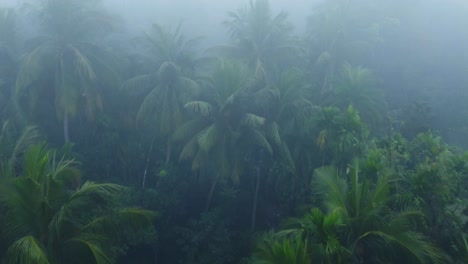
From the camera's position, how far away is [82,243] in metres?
7.30

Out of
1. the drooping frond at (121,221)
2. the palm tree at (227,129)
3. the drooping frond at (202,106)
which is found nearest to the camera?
the drooping frond at (121,221)

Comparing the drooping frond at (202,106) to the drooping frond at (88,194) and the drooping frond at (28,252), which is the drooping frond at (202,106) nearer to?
the drooping frond at (88,194)

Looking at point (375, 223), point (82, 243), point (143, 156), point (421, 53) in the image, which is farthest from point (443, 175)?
point (421, 53)

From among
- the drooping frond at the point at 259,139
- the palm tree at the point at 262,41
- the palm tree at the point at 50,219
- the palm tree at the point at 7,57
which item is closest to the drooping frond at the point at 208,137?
the drooping frond at the point at 259,139

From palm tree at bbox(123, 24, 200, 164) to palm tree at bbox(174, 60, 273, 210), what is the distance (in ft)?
5.12

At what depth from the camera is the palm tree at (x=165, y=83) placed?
15141 millimetres

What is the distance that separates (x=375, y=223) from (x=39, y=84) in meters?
12.9

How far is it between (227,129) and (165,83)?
351cm

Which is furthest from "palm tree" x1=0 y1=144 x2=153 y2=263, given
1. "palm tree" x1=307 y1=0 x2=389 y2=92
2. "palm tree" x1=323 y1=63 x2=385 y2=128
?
"palm tree" x1=307 y1=0 x2=389 y2=92

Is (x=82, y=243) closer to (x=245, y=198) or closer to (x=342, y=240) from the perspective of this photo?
(x=342, y=240)

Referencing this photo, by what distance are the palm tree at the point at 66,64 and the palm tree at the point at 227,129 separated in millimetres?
4271

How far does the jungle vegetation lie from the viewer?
7.80 m

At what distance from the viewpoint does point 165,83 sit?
50.9 feet

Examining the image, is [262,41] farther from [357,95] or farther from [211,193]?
[211,193]
